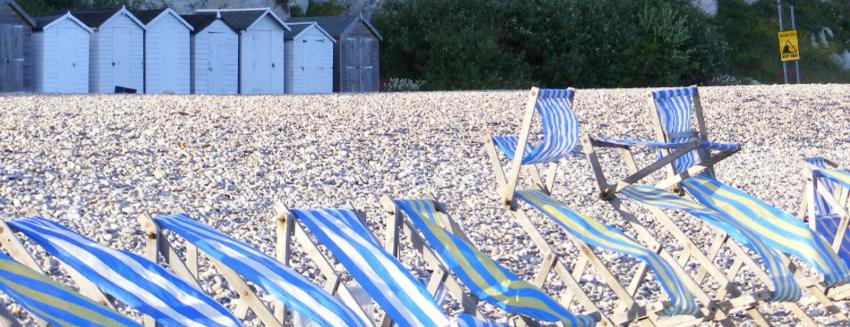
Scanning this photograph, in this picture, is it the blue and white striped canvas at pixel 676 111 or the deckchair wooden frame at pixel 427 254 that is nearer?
→ the deckchair wooden frame at pixel 427 254

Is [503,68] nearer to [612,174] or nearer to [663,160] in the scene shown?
[612,174]

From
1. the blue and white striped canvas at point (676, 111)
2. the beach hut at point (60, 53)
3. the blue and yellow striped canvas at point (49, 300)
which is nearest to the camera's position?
the blue and yellow striped canvas at point (49, 300)

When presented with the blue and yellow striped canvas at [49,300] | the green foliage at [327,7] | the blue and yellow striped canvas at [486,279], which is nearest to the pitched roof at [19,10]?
the green foliage at [327,7]

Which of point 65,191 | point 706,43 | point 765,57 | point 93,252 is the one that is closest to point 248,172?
point 65,191

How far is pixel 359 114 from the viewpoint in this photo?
37.6 ft

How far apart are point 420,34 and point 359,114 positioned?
58.6 feet

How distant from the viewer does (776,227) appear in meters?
4.77

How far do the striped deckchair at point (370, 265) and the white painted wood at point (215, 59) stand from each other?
18.7 meters

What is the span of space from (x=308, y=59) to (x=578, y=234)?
19.7 metres

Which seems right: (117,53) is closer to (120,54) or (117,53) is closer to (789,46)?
(120,54)

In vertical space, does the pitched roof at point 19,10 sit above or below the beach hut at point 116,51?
above

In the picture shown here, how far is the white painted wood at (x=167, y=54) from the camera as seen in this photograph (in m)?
21.2

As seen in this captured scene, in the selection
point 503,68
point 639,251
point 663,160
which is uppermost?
point 503,68

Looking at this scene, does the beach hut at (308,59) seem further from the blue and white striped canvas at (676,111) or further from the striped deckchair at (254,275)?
the striped deckchair at (254,275)
